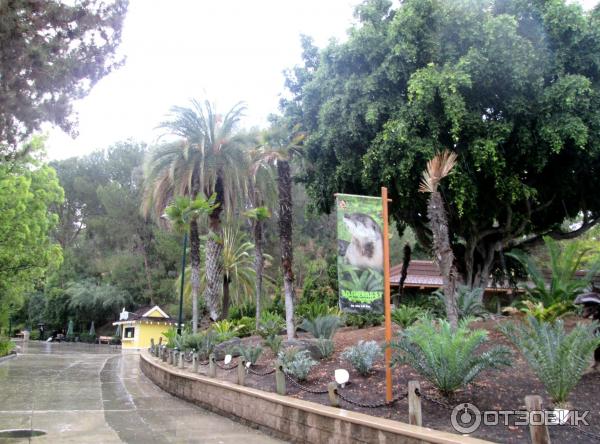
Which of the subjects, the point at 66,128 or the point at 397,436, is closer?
the point at 397,436

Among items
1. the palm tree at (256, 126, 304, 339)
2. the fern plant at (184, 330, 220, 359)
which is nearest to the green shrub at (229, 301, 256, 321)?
the fern plant at (184, 330, 220, 359)

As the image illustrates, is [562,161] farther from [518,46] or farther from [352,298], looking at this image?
[352,298]

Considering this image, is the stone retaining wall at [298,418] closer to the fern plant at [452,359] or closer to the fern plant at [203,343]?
the fern plant at [452,359]

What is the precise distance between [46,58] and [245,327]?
13185mm

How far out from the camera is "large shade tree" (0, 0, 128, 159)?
10.7 m

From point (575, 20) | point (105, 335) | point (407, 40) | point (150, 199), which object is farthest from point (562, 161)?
point (105, 335)

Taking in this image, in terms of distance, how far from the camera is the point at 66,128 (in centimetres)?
1258

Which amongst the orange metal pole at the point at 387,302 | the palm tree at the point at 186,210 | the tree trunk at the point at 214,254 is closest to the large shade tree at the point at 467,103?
the palm tree at the point at 186,210

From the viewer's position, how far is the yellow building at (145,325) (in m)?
46.7

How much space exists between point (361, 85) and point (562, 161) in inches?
248

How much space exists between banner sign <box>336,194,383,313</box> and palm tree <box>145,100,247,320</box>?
12.9 meters

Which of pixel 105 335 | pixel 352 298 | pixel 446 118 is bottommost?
→ pixel 105 335

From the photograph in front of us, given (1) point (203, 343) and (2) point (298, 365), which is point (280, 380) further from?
(1) point (203, 343)

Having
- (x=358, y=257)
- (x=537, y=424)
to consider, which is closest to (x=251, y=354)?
(x=358, y=257)
